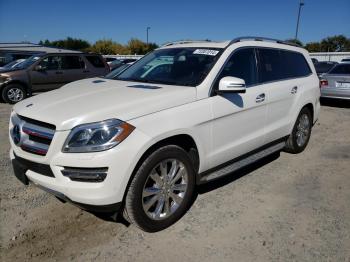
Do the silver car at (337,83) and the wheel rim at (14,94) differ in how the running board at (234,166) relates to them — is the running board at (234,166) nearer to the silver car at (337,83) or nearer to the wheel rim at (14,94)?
the silver car at (337,83)

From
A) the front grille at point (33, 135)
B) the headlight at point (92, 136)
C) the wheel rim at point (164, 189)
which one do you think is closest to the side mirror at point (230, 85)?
the wheel rim at point (164, 189)

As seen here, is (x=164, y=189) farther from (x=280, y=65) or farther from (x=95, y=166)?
(x=280, y=65)

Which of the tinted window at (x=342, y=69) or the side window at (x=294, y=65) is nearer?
the side window at (x=294, y=65)

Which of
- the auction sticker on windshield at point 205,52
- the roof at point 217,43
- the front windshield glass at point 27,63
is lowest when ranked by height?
the front windshield glass at point 27,63

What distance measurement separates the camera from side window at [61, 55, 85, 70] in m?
12.2

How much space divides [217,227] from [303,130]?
312cm

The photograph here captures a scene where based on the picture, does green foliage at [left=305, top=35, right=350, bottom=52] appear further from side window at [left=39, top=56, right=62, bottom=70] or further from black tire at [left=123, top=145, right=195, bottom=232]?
black tire at [left=123, top=145, right=195, bottom=232]

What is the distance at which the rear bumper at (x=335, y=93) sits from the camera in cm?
1055

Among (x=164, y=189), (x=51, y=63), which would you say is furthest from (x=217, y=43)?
(x=51, y=63)

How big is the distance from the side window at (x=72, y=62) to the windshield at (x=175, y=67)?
8.12 m

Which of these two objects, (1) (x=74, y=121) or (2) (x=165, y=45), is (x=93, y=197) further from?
(2) (x=165, y=45)

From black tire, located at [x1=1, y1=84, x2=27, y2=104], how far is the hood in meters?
8.40

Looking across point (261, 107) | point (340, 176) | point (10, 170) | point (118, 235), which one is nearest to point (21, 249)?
point (118, 235)

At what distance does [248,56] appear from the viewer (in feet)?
14.6
